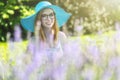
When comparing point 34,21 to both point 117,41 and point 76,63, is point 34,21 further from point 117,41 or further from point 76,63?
point 76,63

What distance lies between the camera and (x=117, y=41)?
123 inches

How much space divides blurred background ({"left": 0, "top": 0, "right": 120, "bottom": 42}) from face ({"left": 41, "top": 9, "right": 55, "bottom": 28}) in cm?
677

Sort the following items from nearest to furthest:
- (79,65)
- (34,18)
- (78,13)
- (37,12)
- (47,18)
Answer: (79,65) → (47,18) → (37,12) → (34,18) → (78,13)

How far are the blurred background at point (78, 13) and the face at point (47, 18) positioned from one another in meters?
6.77

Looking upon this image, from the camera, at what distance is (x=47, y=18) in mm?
4402

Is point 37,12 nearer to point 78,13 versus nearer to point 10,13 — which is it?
point 10,13

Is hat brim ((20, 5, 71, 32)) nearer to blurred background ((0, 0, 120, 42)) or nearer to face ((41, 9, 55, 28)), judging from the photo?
face ((41, 9, 55, 28))

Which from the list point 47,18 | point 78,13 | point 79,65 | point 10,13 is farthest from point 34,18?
point 78,13

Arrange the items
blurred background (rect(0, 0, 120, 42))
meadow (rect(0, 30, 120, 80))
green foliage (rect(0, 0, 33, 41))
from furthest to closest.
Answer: blurred background (rect(0, 0, 120, 42)), green foliage (rect(0, 0, 33, 41)), meadow (rect(0, 30, 120, 80))

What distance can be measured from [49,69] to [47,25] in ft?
7.10

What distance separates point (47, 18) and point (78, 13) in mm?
8115

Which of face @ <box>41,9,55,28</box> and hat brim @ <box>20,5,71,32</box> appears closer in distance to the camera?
face @ <box>41,9,55,28</box>

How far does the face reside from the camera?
439cm

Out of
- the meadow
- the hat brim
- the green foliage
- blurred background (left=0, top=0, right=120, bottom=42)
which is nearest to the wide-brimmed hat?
the hat brim
